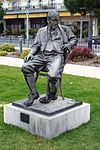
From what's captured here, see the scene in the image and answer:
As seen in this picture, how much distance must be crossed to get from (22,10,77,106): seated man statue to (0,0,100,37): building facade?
3296 cm

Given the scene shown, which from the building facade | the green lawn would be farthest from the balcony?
the green lawn

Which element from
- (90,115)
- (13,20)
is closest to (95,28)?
(13,20)

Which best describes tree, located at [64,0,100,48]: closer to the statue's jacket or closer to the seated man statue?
the statue's jacket

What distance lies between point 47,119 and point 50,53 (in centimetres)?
137

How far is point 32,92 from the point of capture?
627 cm

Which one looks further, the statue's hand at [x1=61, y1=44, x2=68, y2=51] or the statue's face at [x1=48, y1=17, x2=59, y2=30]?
the statue's hand at [x1=61, y1=44, x2=68, y2=51]

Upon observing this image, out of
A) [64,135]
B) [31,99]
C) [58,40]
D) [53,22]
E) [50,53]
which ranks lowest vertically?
[64,135]

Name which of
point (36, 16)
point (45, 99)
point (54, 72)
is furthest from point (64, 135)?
point (36, 16)

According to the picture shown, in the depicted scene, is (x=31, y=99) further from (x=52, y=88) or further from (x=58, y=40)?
(x=58, y=40)

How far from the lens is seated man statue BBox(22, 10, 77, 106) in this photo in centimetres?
619

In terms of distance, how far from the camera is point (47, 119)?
566cm

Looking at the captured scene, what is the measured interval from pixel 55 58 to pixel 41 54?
31 cm

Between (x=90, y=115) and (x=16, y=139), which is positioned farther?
(x=90, y=115)

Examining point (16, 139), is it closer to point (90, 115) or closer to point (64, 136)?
point (64, 136)
